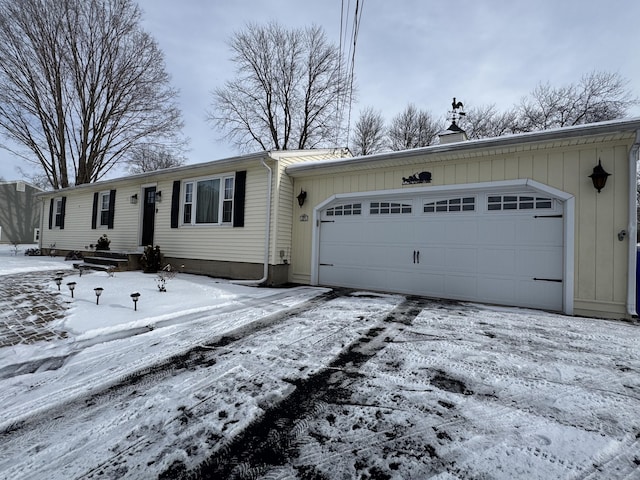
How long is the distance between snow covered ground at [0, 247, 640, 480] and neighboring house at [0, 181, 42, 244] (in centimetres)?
2415

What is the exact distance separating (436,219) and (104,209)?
38.4 ft

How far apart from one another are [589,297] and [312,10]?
307 inches

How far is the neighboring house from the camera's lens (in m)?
19.9

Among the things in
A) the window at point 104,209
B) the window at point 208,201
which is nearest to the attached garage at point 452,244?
the window at point 208,201

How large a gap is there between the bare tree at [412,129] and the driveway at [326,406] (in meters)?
17.4

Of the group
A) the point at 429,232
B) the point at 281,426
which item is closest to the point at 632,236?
the point at 429,232

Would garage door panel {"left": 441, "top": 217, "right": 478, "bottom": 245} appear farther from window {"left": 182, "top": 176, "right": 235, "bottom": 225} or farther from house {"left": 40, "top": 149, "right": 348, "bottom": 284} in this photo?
window {"left": 182, "top": 176, "right": 235, "bottom": 225}

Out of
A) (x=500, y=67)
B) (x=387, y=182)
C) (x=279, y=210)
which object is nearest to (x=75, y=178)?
(x=279, y=210)

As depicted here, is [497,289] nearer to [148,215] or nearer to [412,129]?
[148,215]

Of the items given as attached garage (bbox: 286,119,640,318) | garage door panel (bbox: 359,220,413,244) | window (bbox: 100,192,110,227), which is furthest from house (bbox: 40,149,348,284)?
garage door panel (bbox: 359,220,413,244)

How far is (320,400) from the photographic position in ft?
6.75

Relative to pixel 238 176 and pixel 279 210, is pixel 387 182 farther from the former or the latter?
pixel 238 176

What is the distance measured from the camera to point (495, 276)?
17.2 ft

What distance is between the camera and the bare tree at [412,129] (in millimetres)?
18641
